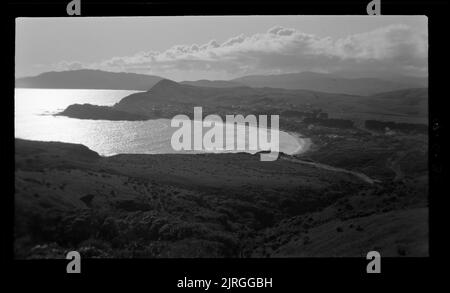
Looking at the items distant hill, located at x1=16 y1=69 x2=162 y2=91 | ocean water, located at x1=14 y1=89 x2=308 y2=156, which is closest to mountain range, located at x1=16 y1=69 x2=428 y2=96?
distant hill, located at x1=16 y1=69 x2=162 y2=91

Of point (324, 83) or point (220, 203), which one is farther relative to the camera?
point (324, 83)

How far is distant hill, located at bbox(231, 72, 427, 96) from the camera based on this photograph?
19.3 ft

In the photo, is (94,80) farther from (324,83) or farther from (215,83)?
(324,83)

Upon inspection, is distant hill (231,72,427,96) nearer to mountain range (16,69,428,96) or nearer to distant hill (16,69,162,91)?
mountain range (16,69,428,96)

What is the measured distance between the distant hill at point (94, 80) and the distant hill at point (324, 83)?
1.37 meters

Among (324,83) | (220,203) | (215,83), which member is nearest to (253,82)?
(215,83)

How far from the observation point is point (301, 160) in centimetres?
580

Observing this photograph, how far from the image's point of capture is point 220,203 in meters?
5.66

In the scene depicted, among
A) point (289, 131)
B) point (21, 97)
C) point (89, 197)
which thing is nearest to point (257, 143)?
point (289, 131)

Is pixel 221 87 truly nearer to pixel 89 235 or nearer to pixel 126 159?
pixel 126 159

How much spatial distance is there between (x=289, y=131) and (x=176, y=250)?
7.36ft

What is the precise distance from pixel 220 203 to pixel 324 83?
7.72 ft

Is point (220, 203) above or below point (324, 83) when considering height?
below

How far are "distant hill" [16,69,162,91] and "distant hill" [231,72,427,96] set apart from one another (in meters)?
1.37
